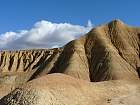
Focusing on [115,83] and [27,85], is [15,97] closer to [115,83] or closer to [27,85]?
[27,85]

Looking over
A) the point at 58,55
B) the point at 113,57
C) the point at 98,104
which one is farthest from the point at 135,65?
the point at 98,104

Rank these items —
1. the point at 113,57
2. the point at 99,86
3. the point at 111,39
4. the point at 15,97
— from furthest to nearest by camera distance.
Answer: the point at 111,39
the point at 113,57
the point at 99,86
the point at 15,97

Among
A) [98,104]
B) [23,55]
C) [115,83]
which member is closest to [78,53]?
[115,83]

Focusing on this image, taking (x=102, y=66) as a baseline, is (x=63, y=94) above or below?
below

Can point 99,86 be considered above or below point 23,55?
below

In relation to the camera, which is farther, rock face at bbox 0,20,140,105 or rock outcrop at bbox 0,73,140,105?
rock face at bbox 0,20,140,105

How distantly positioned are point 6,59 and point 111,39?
57835mm

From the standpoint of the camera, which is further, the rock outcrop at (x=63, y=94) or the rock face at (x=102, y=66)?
the rock face at (x=102, y=66)

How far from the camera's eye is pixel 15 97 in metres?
35.5

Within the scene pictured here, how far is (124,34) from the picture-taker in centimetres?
7644

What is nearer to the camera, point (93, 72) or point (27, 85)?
point (27, 85)

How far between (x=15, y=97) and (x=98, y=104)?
7.71 m

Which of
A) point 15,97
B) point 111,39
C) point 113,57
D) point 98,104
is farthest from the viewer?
point 111,39

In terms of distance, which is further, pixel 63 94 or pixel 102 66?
pixel 102 66
